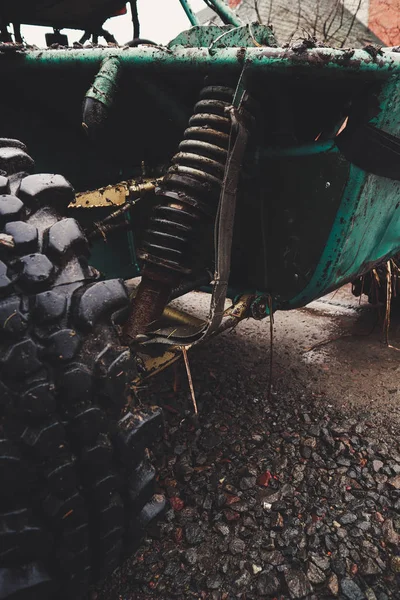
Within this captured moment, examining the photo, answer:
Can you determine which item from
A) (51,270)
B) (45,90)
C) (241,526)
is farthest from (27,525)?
(45,90)

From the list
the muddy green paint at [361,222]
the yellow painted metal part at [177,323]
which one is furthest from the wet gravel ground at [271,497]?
the muddy green paint at [361,222]

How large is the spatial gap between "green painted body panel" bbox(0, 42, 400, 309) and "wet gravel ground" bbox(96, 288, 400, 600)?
0.61 m

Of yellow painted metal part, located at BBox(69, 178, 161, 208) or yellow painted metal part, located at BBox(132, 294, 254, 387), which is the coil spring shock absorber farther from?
yellow painted metal part, located at BBox(69, 178, 161, 208)

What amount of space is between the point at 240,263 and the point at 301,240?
0.34m

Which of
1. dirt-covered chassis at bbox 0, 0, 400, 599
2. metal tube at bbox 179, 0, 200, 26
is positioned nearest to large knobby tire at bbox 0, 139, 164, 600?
dirt-covered chassis at bbox 0, 0, 400, 599

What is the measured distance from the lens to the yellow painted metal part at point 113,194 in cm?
169

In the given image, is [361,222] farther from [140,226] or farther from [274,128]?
[140,226]

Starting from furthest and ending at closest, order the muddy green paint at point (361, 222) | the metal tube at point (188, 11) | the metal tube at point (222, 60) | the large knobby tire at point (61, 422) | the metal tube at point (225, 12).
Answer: the metal tube at point (188, 11) → the metal tube at point (225, 12) → the muddy green paint at point (361, 222) → the metal tube at point (222, 60) → the large knobby tire at point (61, 422)

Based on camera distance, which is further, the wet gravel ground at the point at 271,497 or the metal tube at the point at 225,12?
the metal tube at the point at 225,12

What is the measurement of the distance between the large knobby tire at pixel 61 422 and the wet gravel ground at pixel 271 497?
0.30 meters

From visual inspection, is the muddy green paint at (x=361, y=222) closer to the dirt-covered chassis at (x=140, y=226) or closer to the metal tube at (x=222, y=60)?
the dirt-covered chassis at (x=140, y=226)

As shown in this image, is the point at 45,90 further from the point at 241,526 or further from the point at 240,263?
the point at 241,526

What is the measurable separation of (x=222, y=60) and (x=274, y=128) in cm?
35

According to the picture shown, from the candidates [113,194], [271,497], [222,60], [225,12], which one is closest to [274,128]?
[222,60]
